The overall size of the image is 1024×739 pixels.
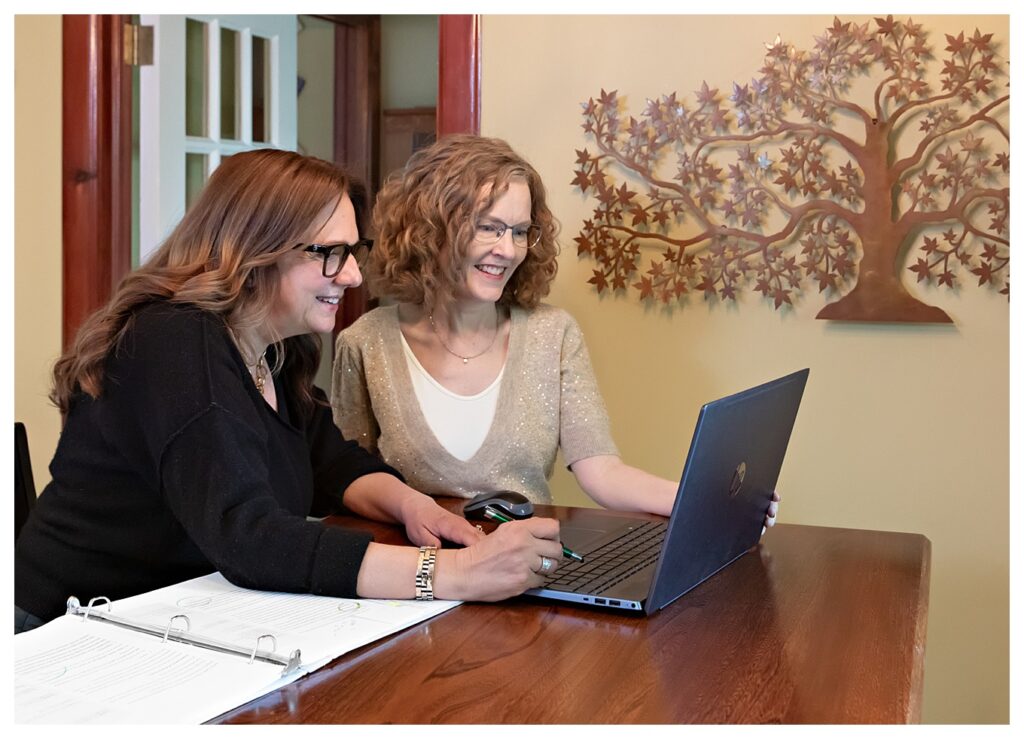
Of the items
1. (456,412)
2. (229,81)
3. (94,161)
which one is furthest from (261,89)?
(456,412)

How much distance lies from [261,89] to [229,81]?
15 cm

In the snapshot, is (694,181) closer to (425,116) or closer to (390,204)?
(390,204)

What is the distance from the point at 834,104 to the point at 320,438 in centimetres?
148

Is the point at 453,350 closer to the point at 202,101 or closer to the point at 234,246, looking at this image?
the point at 234,246

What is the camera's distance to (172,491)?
4.72 ft

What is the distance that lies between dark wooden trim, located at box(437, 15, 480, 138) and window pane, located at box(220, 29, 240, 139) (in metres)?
0.92

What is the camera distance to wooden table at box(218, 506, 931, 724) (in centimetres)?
104

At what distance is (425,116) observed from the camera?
4609 mm

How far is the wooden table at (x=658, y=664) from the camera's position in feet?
3.41

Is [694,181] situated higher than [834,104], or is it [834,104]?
[834,104]

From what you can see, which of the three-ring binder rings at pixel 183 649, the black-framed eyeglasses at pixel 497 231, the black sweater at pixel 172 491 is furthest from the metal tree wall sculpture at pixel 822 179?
the three-ring binder rings at pixel 183 649

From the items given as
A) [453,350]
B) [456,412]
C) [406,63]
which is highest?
[406,63]

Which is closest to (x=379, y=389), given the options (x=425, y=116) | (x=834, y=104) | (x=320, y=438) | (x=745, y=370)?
(x=320, y=438)

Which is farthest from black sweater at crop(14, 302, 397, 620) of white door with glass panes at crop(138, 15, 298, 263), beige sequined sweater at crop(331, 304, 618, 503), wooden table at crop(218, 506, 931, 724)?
white door with glass panes at crop(138, 15, 298, 263)
